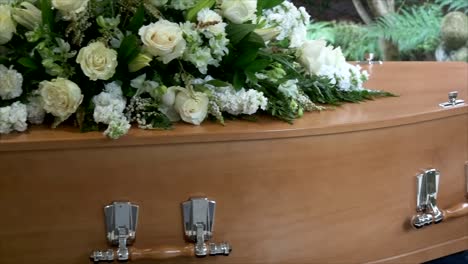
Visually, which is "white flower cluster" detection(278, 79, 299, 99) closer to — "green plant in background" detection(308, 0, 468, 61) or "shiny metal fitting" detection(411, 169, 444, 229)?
"shiny metal fitting" detection(411, 169, 444, 229)

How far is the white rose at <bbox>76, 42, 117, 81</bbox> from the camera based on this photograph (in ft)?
3.93

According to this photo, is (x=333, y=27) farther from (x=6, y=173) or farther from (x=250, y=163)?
(x=6, y=173)

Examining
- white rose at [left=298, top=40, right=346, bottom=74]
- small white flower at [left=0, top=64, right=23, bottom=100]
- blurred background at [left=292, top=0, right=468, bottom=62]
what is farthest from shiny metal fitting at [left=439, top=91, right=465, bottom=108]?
blurred background at [left=292, top=0, right=468, bottom=62]

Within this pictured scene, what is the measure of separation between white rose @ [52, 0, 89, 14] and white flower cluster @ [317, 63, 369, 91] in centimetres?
60

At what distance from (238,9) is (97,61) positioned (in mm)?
319

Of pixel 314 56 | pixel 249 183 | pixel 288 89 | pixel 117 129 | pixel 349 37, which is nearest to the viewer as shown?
pixel 117 129

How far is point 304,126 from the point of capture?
1.27 meters

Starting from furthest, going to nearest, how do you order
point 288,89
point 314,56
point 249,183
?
point 314,56
point 288,89
point 249,183

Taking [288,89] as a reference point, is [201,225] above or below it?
below

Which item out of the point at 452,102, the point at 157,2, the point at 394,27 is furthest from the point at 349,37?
the point at 157,2

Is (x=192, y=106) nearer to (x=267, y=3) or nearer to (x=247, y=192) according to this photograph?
(x=247, y=192)

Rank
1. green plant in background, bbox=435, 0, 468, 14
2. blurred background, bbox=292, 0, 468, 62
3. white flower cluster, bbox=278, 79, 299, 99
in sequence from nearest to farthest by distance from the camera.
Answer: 1. white flower cluster, bbox=278, 79, 299, 99
2. blurred background, bbox=292, 0, 468, 62
3. green plant in background, bbox=435, 0, 468, 14

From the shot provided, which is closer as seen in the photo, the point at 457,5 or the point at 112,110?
the point at 112,110

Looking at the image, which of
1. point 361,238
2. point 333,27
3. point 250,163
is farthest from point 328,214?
point 333,27
